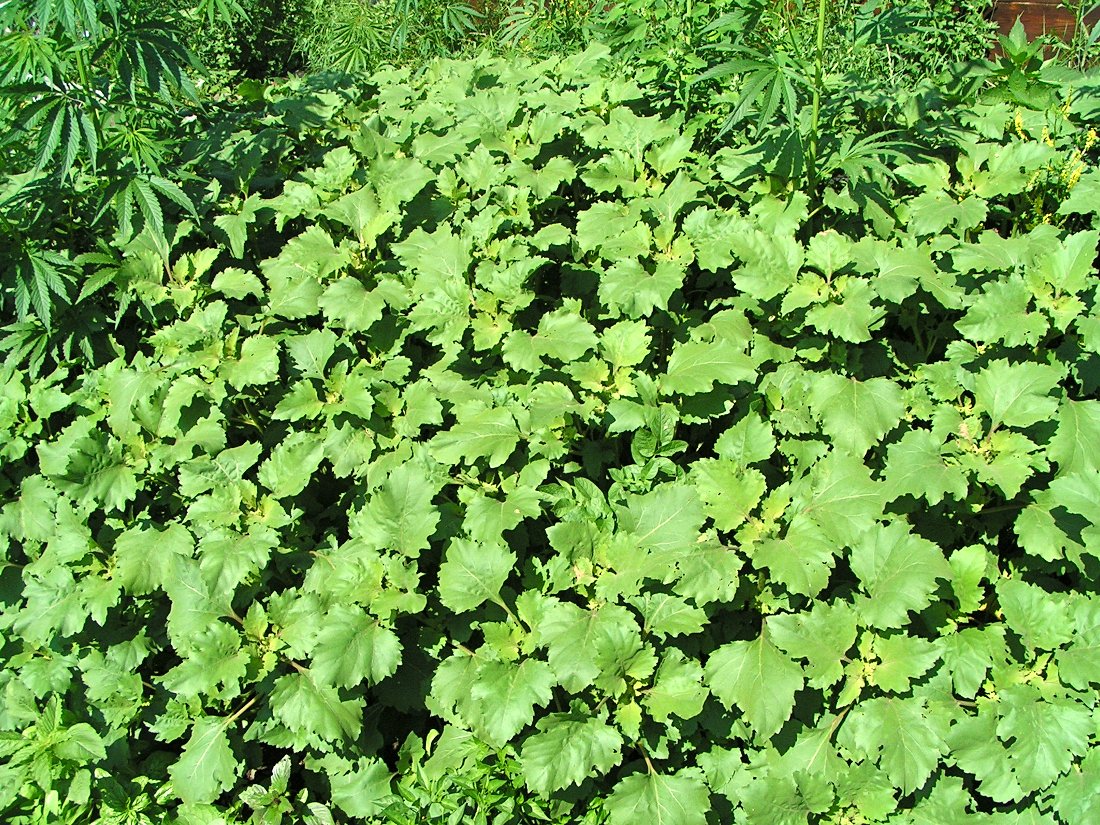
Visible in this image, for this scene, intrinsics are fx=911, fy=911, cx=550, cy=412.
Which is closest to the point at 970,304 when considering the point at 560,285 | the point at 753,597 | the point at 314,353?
the point at 753,597

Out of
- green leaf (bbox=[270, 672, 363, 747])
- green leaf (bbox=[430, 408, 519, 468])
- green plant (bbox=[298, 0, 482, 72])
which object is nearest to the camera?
green leaf (bbox=[270, 672, 363, 747])

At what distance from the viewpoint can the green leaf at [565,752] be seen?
2.28 meters

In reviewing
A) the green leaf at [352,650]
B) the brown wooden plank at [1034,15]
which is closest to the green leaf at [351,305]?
the green leaf at [352,650]

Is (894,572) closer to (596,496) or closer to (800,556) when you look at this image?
(800,556)

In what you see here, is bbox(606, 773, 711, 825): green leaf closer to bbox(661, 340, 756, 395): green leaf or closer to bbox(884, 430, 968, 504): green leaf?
bbox(884, 430, 968, 504): green leaf

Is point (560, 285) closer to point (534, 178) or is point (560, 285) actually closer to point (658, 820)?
point (534, 178)

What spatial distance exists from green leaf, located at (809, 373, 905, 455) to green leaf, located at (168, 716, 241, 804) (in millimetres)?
2006

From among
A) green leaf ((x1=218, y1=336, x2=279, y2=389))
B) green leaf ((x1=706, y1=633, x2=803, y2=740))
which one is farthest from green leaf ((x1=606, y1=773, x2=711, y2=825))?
green leaf ((x1=218, y1=336, x2=279, y2=389))

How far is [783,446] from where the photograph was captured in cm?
281

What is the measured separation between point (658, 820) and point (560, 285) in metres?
1.96

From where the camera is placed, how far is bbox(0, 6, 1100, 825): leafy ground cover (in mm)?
2398

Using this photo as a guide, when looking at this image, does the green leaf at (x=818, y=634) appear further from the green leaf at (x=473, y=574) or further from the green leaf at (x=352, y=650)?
the green leaf at (x=352, y=650)

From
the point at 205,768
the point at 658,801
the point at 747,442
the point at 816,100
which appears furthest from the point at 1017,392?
the point at 205,768

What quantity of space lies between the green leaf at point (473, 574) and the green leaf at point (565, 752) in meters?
0.38
